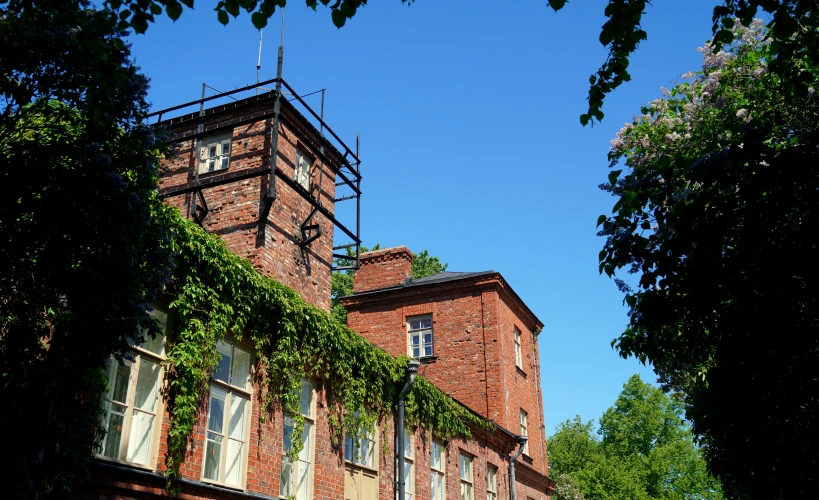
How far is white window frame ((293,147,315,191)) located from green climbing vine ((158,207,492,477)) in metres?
5.10

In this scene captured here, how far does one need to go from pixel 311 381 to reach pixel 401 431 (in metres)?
3.27

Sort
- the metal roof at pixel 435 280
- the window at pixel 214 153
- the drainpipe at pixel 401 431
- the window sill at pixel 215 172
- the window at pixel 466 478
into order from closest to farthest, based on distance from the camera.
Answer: the drainpipe at pixel 401 431 < the window sill at pixel 215 172 < the window at pixel 214 153 < the window at pixel 466 478 < the metal roof at pixel 435 280

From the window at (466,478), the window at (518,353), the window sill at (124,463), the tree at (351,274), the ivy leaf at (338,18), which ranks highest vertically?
the tree at (351,274)

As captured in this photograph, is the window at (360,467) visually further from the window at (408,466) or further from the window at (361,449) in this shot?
the window at (408,466)

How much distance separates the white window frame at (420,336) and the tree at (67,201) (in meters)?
18.9

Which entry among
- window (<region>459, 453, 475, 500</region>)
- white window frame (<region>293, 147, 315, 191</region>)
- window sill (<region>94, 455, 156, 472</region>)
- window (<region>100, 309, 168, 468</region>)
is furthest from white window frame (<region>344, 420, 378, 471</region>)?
white window frame (<region>293, 147, 315, 191</region>)

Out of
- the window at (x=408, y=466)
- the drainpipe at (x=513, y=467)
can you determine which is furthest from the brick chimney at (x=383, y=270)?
the window at (x=408, y=466)

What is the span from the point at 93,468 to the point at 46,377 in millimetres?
2243

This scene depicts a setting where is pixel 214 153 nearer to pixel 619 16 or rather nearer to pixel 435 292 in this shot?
pixel 435 292

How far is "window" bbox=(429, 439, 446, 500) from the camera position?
17969mm

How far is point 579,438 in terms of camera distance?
164ft

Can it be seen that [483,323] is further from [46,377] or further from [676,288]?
[46,377]

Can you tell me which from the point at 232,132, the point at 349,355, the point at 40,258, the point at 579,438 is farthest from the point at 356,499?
the point at 579,438

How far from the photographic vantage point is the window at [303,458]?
12414mm
